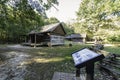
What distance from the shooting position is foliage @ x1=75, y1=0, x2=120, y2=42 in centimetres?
2965

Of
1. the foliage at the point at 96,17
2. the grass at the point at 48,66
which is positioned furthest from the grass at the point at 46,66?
the foliage at the point at 96,17

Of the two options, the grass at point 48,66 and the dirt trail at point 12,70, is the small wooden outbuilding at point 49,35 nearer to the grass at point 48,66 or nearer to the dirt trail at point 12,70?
the grass at point 48,66

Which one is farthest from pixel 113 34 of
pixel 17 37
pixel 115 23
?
pixel 17 37

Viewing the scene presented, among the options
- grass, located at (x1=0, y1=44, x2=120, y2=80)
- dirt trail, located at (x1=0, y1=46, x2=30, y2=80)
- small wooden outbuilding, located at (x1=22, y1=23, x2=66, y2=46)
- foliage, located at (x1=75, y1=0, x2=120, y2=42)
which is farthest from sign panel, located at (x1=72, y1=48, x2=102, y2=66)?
foliage, located at (x1=75, y1=0, x2=120, y2=42)

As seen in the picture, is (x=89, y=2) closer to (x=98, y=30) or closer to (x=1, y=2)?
(x=98, y=30)

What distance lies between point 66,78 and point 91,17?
1171 inches

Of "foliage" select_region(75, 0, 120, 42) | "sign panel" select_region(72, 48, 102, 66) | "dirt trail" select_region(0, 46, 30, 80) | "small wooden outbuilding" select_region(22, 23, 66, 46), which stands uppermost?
"foliage" select_region(75, 0, 120, 42)

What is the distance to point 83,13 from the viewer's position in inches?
1347

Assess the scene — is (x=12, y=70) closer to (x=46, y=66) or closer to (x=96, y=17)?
(x=46, y=66)

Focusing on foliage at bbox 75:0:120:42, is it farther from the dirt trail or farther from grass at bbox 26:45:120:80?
the dirt trail

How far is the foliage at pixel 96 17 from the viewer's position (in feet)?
97.3

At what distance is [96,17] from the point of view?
31.7m

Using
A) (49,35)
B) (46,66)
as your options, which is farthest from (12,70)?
→ (49,35)

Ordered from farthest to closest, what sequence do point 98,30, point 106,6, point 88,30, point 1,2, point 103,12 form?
point 88,30
point 98,30
point 103,12
point 106,6
point 1,2
